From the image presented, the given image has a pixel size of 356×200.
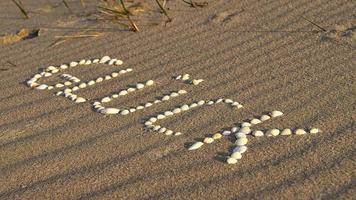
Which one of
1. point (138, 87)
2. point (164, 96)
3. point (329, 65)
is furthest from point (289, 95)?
point (138, 87)

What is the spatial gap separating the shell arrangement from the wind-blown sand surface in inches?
1.4

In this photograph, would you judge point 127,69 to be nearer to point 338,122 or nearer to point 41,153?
point 41,153

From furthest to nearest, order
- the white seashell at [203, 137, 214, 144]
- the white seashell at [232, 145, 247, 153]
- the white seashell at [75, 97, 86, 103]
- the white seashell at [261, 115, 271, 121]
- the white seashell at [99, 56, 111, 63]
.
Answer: the white seashell at [99, 56, 111, 63], the white seashell at [75, 97, 86, 103], the white seashell at [261, 115, 271, 121], the white seashell at [203, 137, 214, 144], the white seashell at [232, 145, 247, 153]

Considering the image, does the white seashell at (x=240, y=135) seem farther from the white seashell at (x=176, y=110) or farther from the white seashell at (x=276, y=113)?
the white seashell at (x=176, y=110)

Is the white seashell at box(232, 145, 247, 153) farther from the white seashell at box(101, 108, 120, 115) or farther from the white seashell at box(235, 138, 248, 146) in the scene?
the white seashell at box(101, 108, 120, 115)

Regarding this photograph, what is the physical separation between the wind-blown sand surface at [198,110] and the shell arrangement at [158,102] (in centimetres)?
3

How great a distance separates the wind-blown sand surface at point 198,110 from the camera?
1971 mm

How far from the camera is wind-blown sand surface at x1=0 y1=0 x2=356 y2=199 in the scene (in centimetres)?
197

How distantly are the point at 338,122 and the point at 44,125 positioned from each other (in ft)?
4.00

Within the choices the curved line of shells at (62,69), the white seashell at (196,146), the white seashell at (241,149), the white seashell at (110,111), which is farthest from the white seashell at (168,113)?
the curved line of shells at (62,69)

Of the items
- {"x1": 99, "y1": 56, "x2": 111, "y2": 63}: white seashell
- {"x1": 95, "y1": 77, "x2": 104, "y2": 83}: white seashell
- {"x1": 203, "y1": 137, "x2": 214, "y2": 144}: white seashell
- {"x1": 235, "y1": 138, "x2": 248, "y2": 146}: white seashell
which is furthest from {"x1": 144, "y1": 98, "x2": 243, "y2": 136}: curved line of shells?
{"x1": 99, "y1": 56, "x2": 111, "y2": 63}: white seashell

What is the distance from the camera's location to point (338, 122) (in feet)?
7.26

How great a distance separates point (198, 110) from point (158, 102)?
232mm

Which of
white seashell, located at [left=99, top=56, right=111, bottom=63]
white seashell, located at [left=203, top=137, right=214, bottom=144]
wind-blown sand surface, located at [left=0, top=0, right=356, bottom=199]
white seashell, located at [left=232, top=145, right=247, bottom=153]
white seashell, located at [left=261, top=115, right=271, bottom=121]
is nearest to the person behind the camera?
wind-blown sand surface, located at [left=0, top=0, right=356, bottom=199]
